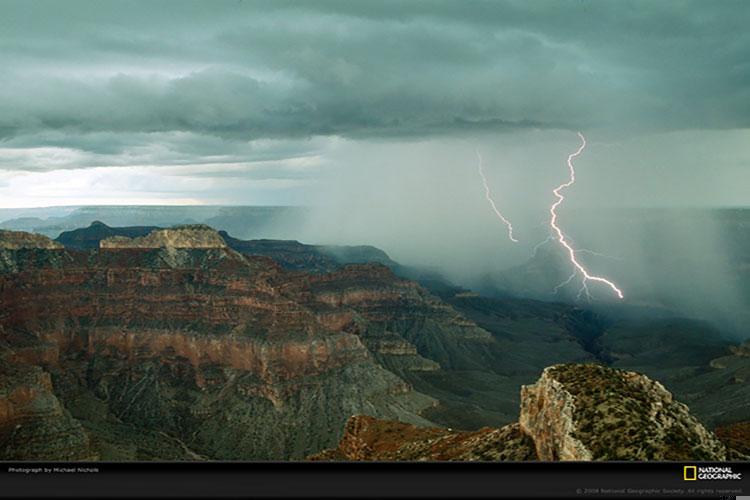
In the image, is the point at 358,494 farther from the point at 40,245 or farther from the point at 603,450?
the point at 40,245

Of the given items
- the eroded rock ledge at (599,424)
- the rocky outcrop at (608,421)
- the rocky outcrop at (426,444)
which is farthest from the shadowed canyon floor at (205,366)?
the rocky outcrop at (608,421)

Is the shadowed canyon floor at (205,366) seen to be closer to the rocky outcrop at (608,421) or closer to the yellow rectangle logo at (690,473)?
the rocky outcrop at (608,421)

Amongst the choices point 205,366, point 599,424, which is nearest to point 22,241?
point 205,366

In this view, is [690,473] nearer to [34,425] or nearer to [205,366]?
[34,425]

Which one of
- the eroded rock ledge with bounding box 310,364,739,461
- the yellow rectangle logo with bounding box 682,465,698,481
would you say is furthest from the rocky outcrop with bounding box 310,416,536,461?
the yellow rectangle logo with bounding box 682,465,698,481

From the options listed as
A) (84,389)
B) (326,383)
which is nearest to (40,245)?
(84,389)
